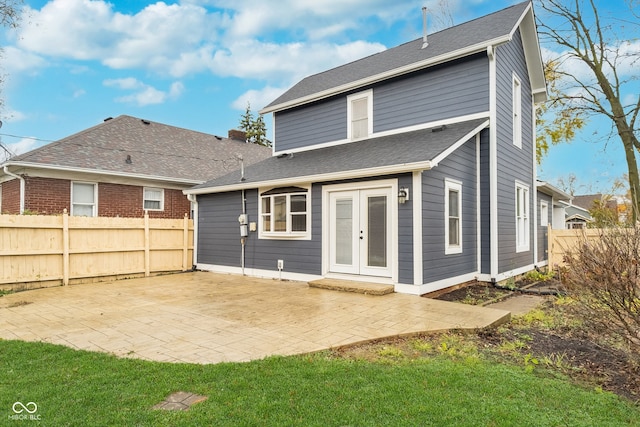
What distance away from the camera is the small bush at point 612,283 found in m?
3.42

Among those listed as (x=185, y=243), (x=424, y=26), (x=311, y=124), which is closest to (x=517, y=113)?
(x=424, y=26)

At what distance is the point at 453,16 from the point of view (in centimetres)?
1717

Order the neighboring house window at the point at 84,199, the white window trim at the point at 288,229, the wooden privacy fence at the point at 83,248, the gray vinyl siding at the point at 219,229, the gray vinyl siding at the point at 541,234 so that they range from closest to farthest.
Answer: the wooden privacy fence at the point at 83,248, the white window trim at the point at 288,229, the gray vinyl siding at the point at 219,229, the neighboring house window at the point at 84,199, the gray vinyl siding at the point at 541,234

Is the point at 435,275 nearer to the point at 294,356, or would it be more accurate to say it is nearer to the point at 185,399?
the point at 294,356

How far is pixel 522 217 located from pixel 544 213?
13.6ft

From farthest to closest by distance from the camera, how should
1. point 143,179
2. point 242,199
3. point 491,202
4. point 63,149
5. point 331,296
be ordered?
1. point 143,179
2. point 63,149
3. point 242,199
4. point 491,202
5. point 331,296

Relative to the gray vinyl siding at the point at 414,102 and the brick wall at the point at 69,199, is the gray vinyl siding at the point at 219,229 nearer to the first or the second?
the brick wall at the point at 69,199

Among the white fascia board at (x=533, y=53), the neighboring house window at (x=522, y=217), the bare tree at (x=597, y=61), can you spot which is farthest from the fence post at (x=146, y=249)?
the bare tree at (x=597, y=61)

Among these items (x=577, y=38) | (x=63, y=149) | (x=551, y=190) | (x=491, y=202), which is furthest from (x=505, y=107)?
(x=63, y=149)

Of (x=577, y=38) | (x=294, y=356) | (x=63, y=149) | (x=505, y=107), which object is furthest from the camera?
(x=577, y=38)

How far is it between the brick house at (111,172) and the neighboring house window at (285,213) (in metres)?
1.54

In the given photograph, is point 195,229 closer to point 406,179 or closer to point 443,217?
point 406,179

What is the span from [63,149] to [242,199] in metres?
6.64

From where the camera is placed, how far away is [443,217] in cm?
798
